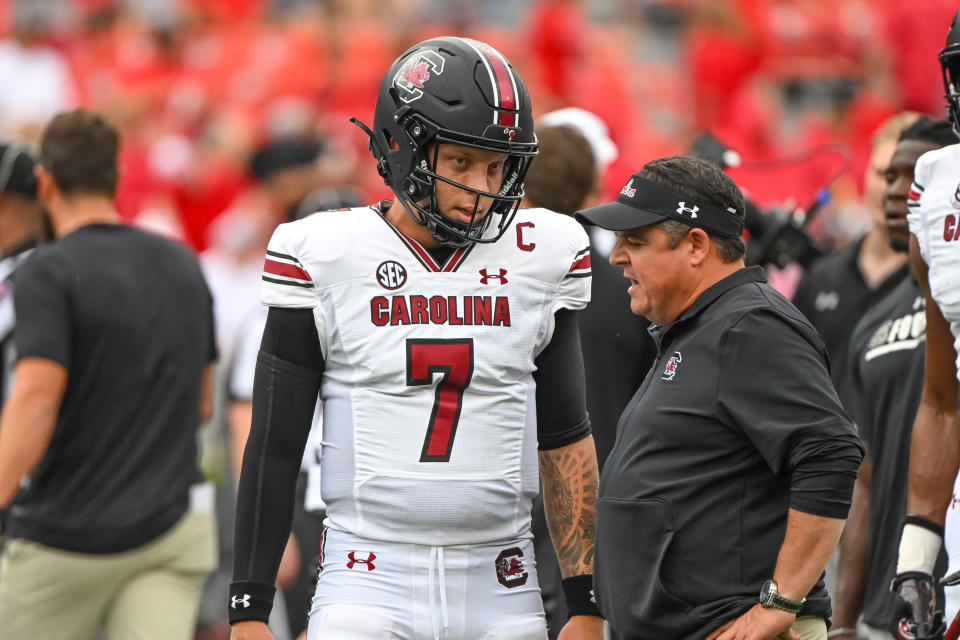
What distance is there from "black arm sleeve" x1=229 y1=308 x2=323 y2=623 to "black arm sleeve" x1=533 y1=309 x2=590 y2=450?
0.56 m

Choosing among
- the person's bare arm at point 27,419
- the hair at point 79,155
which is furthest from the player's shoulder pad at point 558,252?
the hair at point 79,155

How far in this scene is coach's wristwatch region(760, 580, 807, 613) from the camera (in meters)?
3.01

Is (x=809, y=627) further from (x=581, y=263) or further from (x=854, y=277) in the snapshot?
(x=854, y=277)

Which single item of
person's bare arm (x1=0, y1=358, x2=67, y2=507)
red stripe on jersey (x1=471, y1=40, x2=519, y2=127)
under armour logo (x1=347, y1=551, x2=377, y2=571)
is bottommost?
under armour logo (x1=347, y1=551, x2=377, y2=571)

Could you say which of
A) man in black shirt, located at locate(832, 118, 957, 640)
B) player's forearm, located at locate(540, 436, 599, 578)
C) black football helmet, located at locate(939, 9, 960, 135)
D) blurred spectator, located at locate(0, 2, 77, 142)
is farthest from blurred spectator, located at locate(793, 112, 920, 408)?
blurred spectator, located at locate(0, 2, 77, 142)

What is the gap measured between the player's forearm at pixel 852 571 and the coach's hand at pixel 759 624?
1781mm

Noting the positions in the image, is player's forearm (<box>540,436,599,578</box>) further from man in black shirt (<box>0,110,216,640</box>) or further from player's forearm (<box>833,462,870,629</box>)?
man in black shirt (<box>0,110,216,640</box>)

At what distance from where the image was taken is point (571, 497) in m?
3.51

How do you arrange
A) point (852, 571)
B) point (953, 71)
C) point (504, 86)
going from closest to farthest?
point (504, 86)
point (953, 71)
point (852, 571)

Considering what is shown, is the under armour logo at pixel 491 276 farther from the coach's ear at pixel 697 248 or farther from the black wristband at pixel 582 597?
the black wristband at pixel 582 597

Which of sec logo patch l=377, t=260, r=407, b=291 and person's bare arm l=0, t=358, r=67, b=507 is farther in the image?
person's bare arm l=0, t=358, r=67, b=507

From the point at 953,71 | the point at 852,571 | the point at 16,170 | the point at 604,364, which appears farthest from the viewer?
the point at 16,170

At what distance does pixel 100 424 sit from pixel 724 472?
265 centimetres

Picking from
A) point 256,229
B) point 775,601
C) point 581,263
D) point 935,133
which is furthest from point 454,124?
point 256,229
